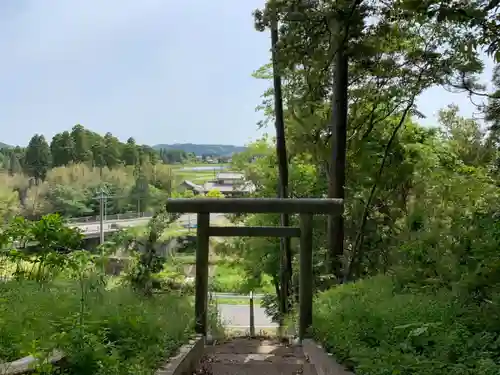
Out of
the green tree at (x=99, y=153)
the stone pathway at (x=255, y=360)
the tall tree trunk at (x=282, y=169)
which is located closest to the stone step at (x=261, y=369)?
the stone pathway at (x=255, y=360)

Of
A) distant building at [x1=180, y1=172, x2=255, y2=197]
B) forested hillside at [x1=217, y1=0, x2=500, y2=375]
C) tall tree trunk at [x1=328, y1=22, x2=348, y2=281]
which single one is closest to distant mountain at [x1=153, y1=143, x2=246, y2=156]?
distant building at [x1=180, y1=172, x2=255, y2=197]

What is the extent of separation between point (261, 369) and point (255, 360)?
0.44 metres

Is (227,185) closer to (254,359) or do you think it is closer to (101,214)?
(101,214)

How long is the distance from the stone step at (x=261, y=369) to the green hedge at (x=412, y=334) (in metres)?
0.28

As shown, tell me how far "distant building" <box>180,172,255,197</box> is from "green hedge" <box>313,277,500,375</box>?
875cm

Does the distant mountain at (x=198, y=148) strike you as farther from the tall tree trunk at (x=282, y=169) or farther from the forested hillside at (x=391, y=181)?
the tall tree trunk at (x=282, y=169)

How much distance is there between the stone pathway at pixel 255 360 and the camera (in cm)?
417

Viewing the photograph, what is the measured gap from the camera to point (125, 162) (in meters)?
15.6

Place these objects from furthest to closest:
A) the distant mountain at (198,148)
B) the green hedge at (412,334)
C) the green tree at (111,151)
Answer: the distant mountain at (198,148), the green tree at (111,151), the green hedge at (412,334)

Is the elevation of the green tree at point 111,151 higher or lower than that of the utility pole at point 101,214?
higher

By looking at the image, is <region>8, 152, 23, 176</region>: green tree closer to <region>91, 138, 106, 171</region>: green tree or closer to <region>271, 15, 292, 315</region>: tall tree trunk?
<region>91, 138, 106, 171</region>: green tree

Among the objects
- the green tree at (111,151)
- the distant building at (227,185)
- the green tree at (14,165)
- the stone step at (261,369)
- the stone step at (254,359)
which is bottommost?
the stone step at (254,359)

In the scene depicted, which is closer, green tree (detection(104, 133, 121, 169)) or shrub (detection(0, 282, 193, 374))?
shrub (detection(0, 282, 193, 374))

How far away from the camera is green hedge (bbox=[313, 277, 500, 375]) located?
2.38 meters
